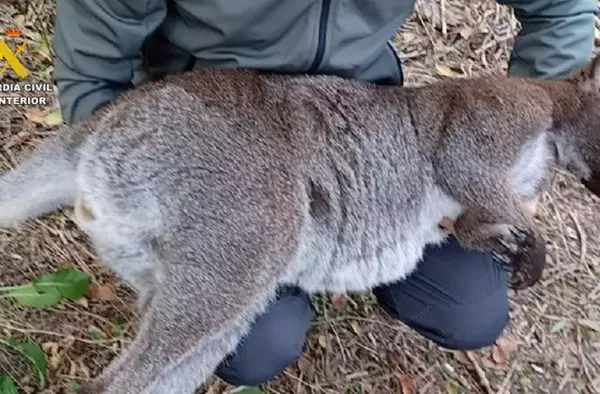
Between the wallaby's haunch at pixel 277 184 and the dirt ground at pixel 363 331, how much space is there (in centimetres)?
66

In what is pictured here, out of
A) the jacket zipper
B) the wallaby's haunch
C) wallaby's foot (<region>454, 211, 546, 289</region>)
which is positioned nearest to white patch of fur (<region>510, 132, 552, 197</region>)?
the wallaby's haunch

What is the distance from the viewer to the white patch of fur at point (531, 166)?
110 inches

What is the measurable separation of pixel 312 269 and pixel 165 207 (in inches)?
19.4

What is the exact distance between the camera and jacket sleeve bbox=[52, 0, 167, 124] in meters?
2.66

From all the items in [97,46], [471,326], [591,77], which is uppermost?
[97,46]

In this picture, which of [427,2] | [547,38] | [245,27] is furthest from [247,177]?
[427,2]

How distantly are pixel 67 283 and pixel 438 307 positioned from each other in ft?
3.84

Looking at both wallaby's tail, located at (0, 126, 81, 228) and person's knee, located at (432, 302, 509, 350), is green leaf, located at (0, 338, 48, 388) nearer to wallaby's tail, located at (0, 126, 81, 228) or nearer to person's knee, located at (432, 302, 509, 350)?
wallaby's tail, located at (0, 126, 81, 228)

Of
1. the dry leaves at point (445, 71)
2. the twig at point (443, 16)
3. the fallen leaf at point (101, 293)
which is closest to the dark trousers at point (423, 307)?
the fallen leaf at point (101, 293)

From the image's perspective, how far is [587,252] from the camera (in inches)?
155

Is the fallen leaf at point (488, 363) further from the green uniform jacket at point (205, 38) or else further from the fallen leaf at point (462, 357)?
the green uniform jacket at point (205, 38)

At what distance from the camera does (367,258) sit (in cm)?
282

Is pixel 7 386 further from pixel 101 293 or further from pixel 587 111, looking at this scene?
pixel 587 111

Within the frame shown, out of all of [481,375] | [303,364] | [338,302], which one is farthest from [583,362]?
[303,364]
